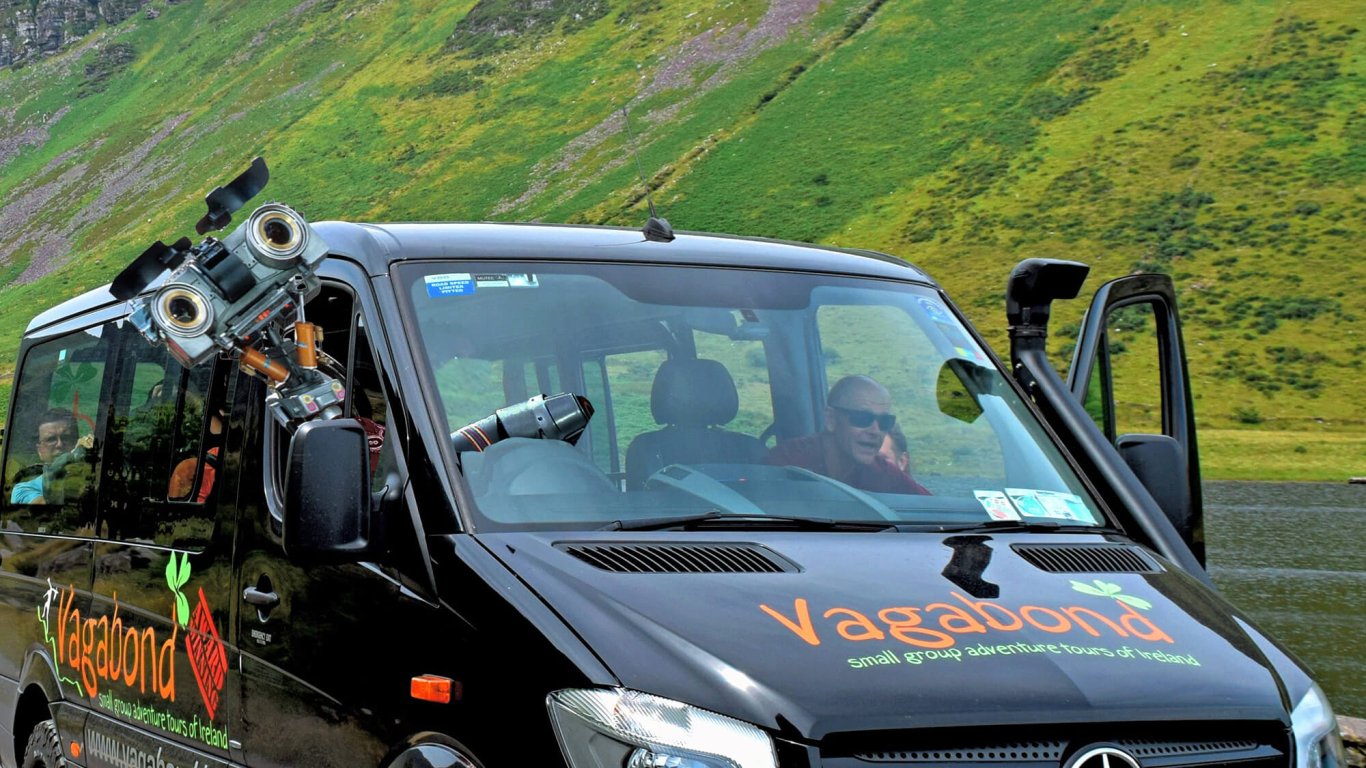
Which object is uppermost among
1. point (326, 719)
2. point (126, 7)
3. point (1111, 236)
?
point (126, 7)

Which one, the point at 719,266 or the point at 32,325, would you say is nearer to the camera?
the point at 719,266

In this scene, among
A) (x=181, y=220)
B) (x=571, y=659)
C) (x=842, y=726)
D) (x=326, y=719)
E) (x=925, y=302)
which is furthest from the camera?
(x=181, y=220)

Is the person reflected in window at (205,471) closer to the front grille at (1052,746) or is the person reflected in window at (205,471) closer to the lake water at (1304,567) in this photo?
the front grille at (1052,746)

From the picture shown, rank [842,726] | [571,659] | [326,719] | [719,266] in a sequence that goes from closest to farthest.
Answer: [842,726] < [571,659] < [326,719] < [719,266]

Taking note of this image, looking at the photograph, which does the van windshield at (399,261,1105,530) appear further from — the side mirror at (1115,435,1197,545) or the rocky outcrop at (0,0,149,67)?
the rocky outcrop at (0,0,149,67)

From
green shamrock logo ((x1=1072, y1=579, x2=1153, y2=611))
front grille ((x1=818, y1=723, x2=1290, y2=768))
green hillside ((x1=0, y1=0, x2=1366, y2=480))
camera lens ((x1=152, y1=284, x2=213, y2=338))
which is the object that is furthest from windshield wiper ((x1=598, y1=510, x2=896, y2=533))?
green hillside ((x1=0, y1=0, x2=1366, y2=480))

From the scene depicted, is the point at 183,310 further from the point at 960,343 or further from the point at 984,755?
the point at 984,755

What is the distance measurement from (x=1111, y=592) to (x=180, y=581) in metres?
2.86

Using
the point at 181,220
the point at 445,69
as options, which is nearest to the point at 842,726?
the point at 181,220

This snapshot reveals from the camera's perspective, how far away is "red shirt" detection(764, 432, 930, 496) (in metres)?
4.15

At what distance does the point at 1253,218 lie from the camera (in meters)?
72.6

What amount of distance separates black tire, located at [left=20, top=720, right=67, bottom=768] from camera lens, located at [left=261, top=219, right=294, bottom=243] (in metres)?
2.78

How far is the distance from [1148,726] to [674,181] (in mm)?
98614

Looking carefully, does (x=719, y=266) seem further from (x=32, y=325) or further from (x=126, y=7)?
(x=126, y=7)
